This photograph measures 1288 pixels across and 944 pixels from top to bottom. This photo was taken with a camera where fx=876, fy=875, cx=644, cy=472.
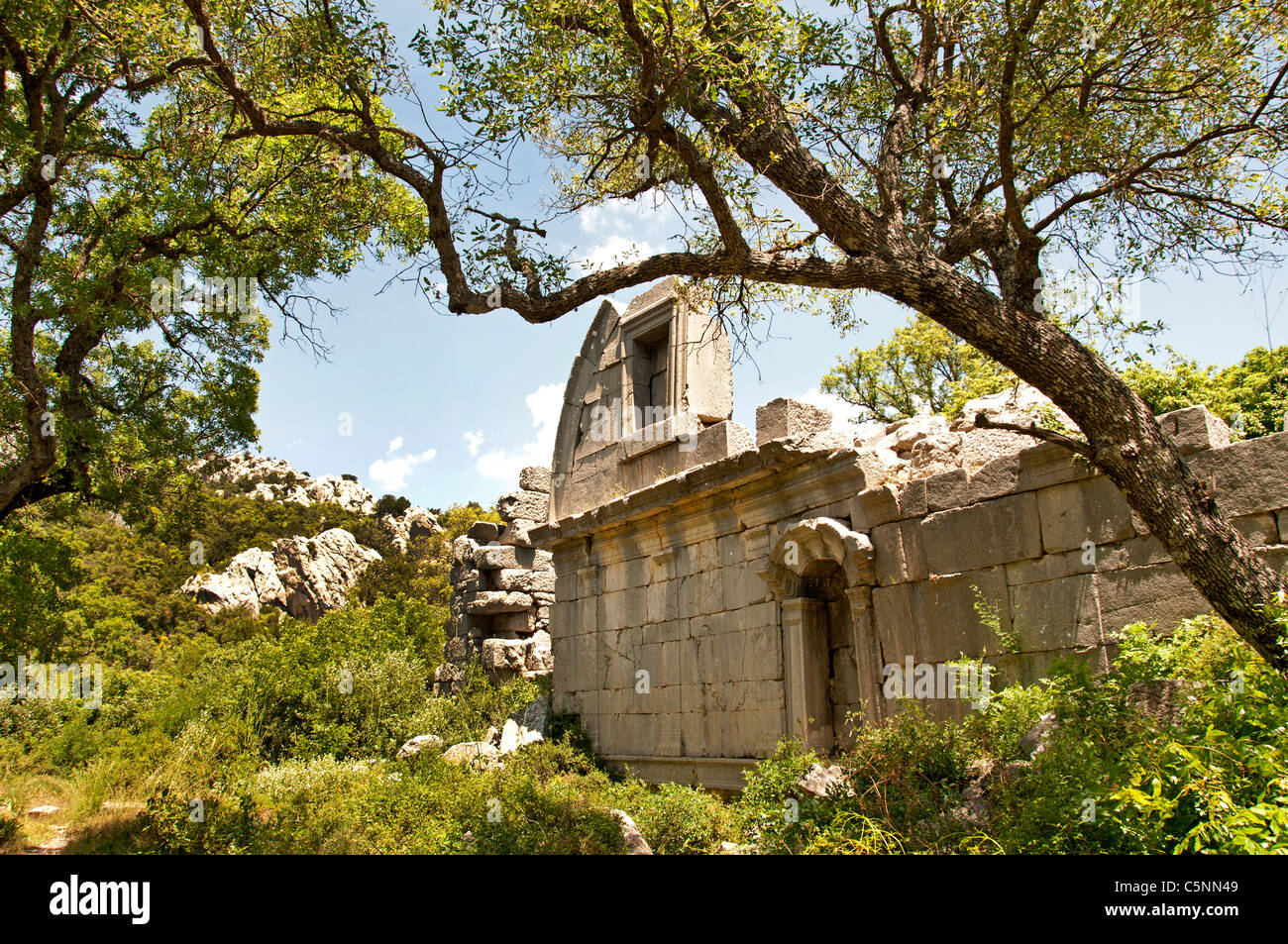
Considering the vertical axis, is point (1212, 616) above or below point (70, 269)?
below

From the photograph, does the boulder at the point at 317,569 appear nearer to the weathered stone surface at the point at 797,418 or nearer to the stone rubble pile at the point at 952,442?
the weathered stone surface at the point at 797,418

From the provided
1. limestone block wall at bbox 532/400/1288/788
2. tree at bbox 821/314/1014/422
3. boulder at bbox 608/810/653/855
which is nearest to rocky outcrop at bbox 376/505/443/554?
tree at bbox 821/314/1014/422

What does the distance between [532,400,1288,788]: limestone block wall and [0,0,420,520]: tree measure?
Result: 4.79m

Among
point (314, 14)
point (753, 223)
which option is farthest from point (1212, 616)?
point (314, 14)

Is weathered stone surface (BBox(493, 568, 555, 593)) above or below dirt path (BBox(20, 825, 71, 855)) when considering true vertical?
above

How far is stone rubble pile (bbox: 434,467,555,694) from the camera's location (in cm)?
1428

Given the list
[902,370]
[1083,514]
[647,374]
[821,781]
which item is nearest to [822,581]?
[821,781]

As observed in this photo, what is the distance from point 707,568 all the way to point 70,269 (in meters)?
7.63

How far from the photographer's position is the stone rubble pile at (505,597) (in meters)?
14.3

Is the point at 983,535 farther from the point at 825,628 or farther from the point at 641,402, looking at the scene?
the point at 641,402

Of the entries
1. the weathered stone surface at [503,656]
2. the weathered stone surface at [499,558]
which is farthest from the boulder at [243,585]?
the weathered stone surface at [503,656]

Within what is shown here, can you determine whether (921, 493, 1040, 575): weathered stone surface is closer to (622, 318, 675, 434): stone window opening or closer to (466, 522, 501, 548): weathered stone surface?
(622, 318, 675, 434): stone window opening
